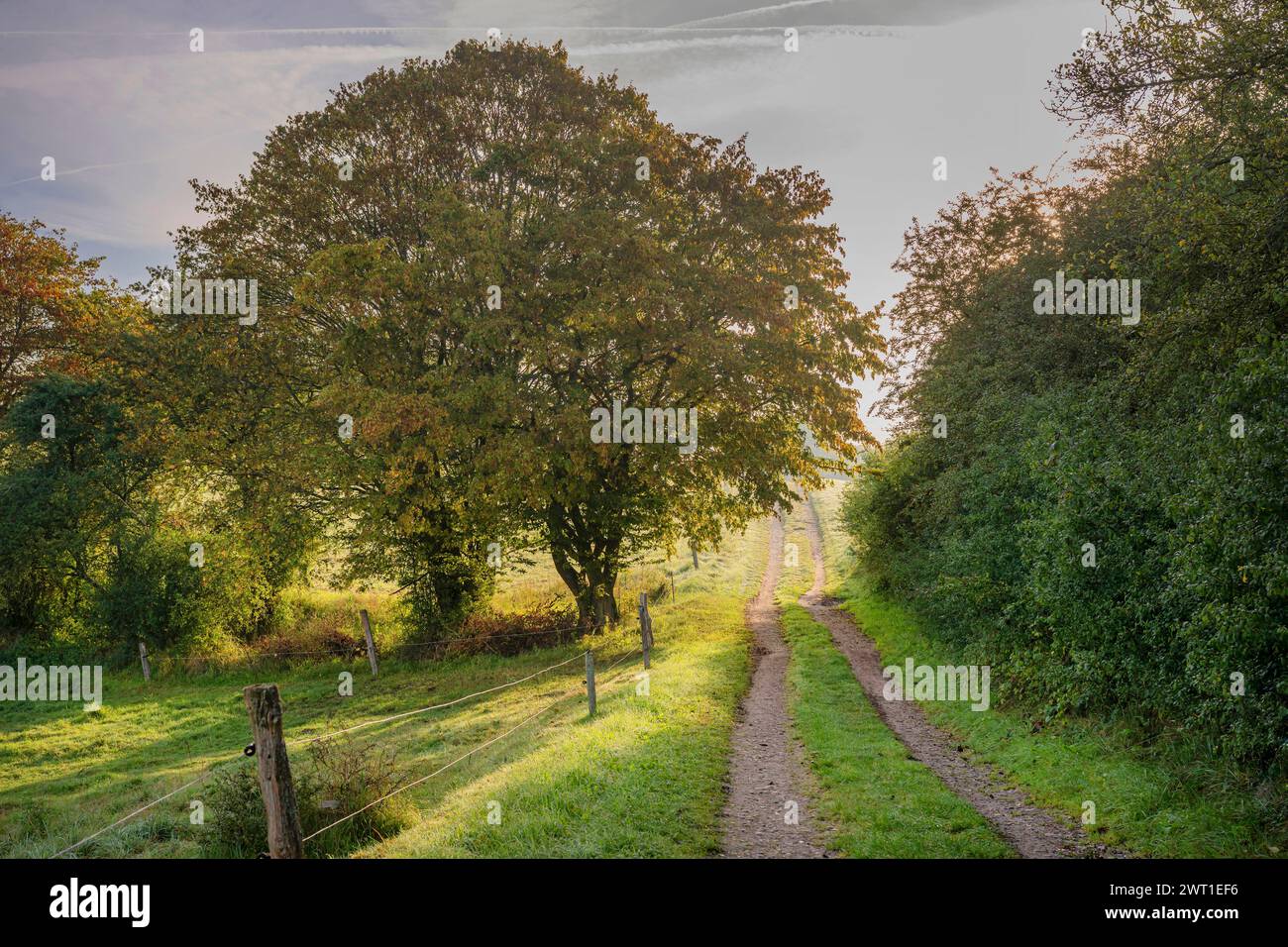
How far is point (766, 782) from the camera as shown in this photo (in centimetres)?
1052

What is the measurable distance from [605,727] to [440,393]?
11231 millimetres

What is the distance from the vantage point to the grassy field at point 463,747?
864 centimetres

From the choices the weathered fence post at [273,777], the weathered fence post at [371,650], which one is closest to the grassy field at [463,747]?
the weathered fence post at [371,650]

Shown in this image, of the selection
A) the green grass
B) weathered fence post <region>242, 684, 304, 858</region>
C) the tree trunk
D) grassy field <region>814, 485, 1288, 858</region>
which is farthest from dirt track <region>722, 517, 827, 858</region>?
the tree trunk

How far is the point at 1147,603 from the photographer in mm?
9617

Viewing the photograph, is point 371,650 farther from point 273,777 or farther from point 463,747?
point 273,777

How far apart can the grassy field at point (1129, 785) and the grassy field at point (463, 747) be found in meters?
4.68

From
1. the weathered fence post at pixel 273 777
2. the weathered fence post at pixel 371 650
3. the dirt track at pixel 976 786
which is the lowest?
the weathered fence post at pixel 371 650

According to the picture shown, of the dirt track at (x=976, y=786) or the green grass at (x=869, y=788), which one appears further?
the dirt track at (x=976, y=786)

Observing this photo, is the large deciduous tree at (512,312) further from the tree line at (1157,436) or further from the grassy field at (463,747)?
the tree line at (1157,436)

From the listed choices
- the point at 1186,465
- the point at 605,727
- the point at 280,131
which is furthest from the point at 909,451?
the point at 280,131
